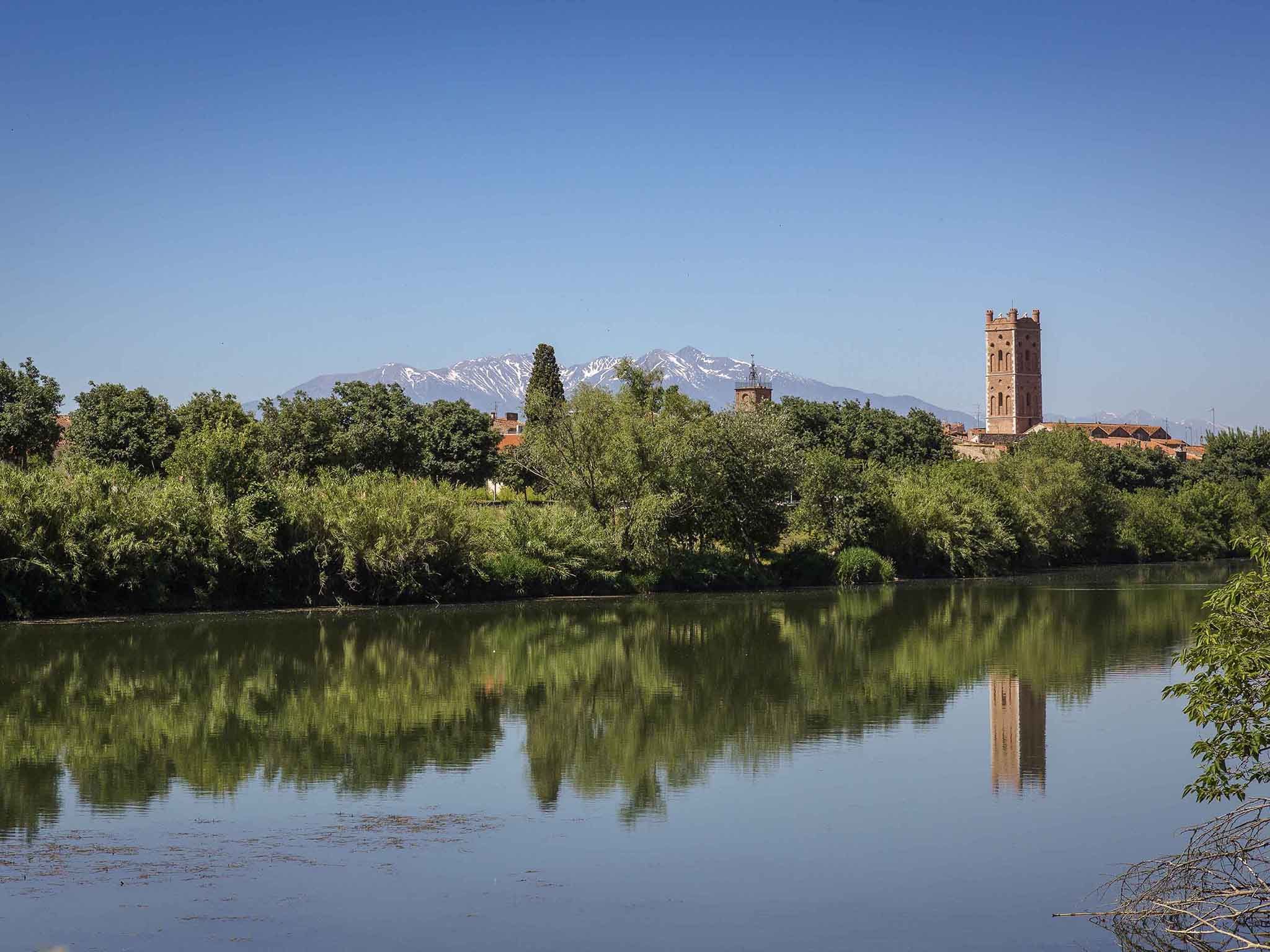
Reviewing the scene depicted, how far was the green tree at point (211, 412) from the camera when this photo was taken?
69562 mm

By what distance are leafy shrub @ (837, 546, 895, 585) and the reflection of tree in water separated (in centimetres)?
1144

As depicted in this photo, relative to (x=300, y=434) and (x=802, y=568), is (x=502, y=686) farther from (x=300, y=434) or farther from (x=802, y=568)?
(x=300, y=434)

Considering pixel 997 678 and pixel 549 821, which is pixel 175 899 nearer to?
pixel 549 821

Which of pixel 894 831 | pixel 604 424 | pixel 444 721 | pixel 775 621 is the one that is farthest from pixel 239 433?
pixel 894 831

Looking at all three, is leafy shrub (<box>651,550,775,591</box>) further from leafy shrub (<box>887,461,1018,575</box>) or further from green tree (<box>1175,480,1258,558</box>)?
green tree (<box>1175,480,1258,558</box>)

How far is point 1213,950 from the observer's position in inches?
465

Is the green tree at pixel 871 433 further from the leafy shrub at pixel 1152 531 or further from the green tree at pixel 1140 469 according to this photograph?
the leafy shrub at pixel 1152 531

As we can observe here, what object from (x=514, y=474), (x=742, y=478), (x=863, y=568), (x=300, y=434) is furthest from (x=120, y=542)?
(x=514, y=474)

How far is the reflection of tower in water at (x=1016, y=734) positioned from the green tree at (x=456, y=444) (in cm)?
5765

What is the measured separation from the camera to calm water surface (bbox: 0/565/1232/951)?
13.1 m

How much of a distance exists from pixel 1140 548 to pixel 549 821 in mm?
70274

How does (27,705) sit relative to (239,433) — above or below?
below

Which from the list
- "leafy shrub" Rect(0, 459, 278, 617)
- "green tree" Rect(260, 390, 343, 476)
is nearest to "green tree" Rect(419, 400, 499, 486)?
"green tree" Rect(260, 390, 343, 476)

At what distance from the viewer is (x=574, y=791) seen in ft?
62.1
